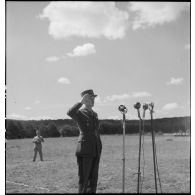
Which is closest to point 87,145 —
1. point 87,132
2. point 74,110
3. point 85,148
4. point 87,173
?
point 85,148

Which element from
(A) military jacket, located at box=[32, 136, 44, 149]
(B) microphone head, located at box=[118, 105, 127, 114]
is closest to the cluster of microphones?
(B) microphone head, located at box=[118, 105, 127, 114]

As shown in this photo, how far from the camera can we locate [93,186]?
4.09 metres

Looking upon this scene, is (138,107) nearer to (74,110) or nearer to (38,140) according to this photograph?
(74,110)

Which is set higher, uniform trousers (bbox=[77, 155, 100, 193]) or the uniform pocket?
the uniform pocket

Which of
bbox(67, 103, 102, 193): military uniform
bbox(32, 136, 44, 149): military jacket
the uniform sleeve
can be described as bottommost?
bbox(32, 136, 44, 149): military jacket

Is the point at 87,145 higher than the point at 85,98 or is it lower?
lower

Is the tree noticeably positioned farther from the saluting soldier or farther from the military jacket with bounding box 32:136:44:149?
the saluting soldier

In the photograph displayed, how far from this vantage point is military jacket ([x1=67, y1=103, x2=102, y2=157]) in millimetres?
4062

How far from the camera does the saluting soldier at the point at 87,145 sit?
4.04 meters

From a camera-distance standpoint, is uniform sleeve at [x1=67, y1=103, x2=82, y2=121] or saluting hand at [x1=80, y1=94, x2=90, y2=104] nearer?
uniform sleeve at [x1=67, y1=103, x2=82, y2=121]

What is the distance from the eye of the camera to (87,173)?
158 inches

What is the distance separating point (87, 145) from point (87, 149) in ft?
0.16

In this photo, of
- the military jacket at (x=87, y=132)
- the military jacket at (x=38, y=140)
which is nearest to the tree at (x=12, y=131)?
the military jacket at (x=38, y=140)

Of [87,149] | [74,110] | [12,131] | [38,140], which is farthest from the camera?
[38,140]
